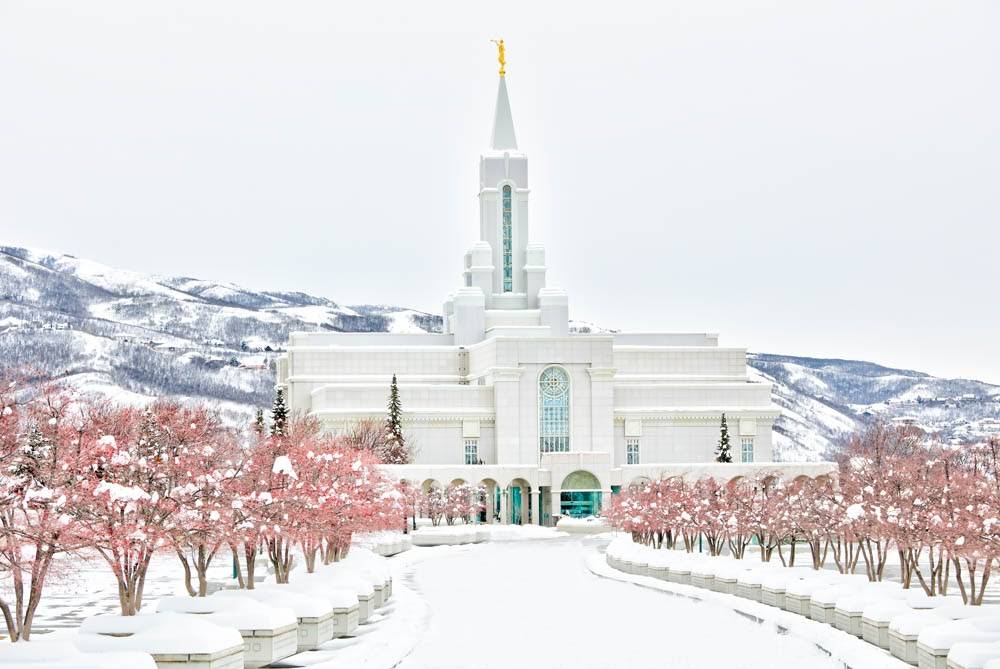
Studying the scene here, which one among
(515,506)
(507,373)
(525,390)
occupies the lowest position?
(515,506)

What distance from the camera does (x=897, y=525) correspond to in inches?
1527

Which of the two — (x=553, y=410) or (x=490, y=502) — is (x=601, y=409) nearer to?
(x=553, y=410)

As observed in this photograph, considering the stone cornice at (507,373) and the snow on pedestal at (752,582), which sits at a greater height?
the stone cornice at (507,373)

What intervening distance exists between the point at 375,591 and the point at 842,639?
1385 centimetres

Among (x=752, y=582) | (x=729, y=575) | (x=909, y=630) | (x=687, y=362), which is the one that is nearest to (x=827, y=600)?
(x=909, y=630)

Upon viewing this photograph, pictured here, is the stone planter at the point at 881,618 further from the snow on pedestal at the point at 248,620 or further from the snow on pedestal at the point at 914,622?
the snow on pedestal at the point at 248,620

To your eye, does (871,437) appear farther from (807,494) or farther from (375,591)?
(375,591)

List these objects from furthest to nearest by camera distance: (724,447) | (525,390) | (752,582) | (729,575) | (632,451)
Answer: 1. (632,451)
2. (525,390)
3. (724,447)
4. (729,575)
5. (752,582)

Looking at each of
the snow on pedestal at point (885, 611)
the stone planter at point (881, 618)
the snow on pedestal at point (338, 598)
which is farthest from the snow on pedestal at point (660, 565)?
the stone planter at point (881, 618)

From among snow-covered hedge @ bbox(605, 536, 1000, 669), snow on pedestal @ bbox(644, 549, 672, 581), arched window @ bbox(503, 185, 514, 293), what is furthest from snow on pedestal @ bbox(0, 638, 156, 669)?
arched window @ bbox(503, 185, 514, 293)

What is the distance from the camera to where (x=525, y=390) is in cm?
11944

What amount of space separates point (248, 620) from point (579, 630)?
10634mm

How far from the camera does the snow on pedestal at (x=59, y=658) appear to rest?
75.5 feet

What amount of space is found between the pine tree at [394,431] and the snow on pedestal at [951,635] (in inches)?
3101
